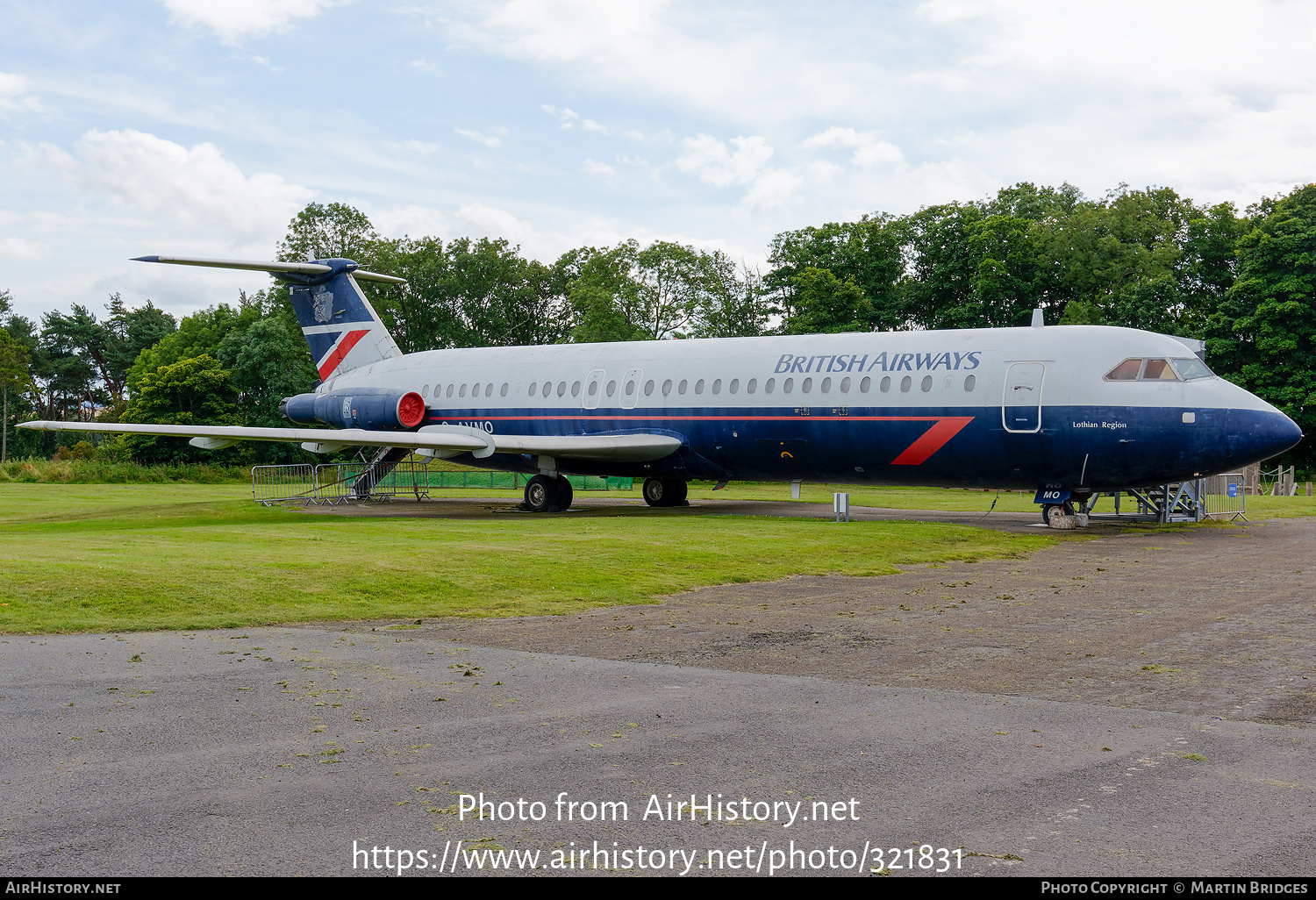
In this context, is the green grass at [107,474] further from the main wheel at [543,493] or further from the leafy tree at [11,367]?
the leafy tree at [11,367]

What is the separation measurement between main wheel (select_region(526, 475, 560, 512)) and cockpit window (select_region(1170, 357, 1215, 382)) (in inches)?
591

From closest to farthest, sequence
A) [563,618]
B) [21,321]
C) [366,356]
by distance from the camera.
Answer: [563,618] → [366,356] → [21,321]

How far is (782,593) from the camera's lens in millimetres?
13500

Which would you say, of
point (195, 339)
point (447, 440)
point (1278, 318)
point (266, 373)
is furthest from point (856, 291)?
point (195, 339)

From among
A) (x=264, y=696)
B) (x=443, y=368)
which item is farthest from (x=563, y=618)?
(x=443, y=368)

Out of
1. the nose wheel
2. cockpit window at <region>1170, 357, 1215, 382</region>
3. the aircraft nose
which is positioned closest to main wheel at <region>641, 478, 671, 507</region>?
the nose wheel

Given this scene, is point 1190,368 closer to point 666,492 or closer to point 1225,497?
point 1225,497

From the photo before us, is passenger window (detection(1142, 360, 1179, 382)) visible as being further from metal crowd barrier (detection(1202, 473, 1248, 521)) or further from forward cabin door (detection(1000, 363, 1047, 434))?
metal crowd barrier (detection(1202, 473, 1248, 521))

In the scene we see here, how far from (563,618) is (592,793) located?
247 inches

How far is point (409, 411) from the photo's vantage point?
108ft

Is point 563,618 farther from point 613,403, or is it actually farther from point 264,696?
point 613,403

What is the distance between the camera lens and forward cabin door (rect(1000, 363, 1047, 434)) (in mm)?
21484

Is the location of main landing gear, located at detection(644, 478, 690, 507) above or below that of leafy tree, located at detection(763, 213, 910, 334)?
below

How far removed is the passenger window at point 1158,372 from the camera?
21.0 metres
